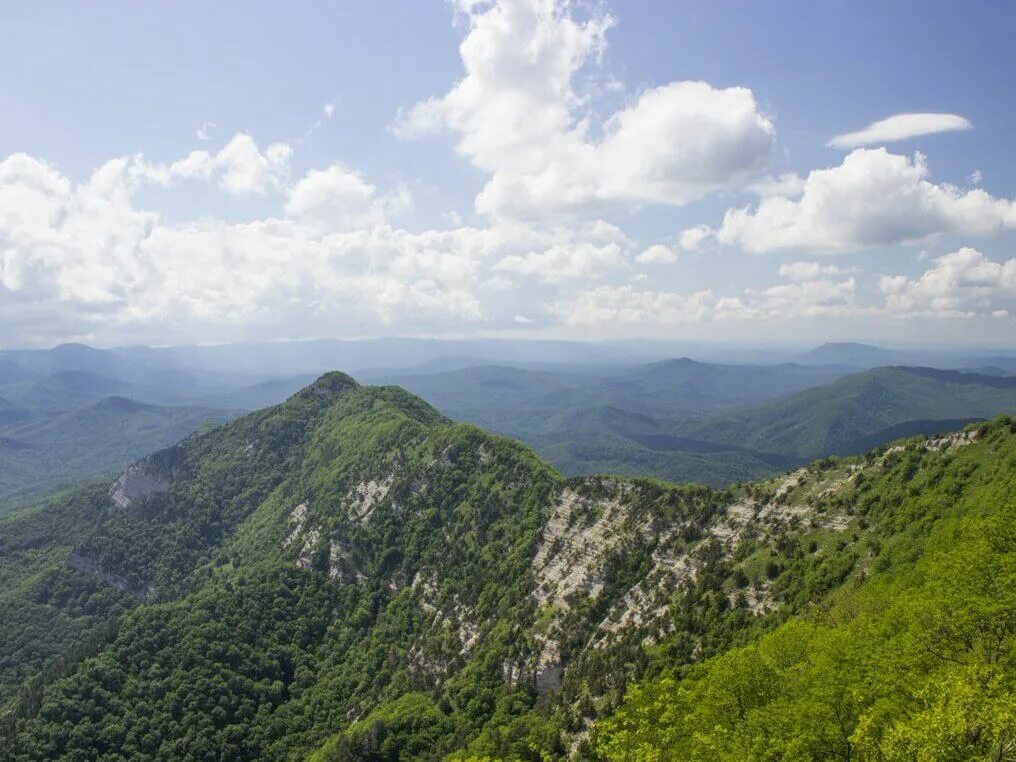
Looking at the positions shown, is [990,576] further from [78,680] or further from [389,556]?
[78,680]

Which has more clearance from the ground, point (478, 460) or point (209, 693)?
point (478, 460)

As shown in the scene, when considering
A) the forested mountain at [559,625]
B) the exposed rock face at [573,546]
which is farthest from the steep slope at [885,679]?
the exposed rock face at [573,546]

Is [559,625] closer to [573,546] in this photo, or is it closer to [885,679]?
[573,546]

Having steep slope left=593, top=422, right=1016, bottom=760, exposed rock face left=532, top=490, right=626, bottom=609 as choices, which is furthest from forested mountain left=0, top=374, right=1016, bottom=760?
exposed rock face left=532, top=490, right=626, bottom=609

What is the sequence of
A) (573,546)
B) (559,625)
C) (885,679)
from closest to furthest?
(885,679)
(559,625)
(573,546)

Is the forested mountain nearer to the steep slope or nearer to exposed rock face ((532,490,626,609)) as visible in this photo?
the steep slope

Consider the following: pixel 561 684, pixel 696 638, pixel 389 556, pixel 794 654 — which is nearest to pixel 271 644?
pixel 389 556

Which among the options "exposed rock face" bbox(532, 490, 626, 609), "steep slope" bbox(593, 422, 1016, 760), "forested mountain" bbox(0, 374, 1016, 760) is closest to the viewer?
"steep slope" bbox(593, 422, 1016, 760)

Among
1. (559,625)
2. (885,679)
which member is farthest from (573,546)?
(885,679)
